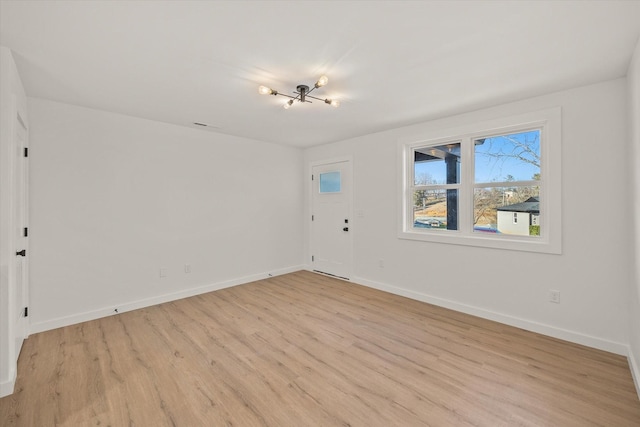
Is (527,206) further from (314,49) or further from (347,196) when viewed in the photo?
(314,49)

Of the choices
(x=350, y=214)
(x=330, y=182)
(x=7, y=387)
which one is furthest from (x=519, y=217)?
(x=7, y=387)

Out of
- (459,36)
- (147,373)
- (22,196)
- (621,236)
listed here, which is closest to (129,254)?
(22,196)

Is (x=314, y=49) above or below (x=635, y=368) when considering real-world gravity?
above

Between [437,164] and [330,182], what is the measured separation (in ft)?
6.40

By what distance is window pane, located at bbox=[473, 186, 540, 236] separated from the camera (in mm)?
3111

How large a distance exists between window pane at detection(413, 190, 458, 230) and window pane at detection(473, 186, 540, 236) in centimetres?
28

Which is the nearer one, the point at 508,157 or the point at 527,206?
the point at 527,206

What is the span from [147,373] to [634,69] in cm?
438

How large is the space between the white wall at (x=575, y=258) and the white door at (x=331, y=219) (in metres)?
1.48

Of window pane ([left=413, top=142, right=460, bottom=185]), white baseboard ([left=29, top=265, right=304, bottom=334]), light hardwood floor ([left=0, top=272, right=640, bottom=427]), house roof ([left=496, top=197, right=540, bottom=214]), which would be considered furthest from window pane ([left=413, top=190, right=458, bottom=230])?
white baseboard ([left=29, top=265, right=304, bottom=334])

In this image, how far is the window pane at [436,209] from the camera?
3768 mm

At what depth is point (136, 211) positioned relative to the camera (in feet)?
12.1

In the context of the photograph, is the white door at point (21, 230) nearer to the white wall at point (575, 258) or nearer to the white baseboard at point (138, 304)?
the white baseboard at point (138, 304)

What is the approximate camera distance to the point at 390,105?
10.5ft
